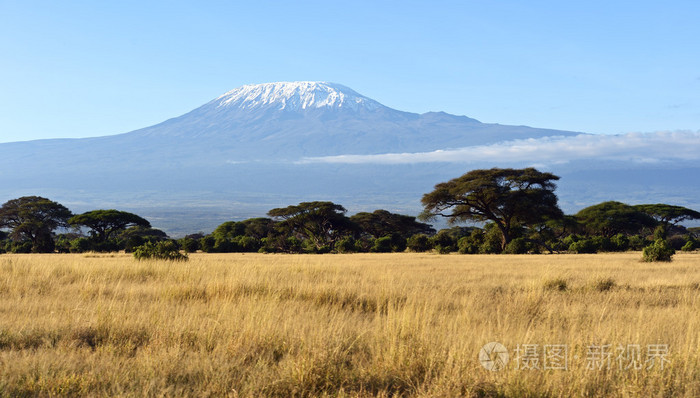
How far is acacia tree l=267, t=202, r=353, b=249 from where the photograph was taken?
49562mm

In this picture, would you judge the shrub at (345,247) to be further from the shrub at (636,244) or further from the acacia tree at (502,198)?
the shrub at (636,244)

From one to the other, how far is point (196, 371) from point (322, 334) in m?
1.36

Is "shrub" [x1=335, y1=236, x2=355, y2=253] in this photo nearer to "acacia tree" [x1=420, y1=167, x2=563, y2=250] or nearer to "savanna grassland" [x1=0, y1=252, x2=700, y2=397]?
"acacia tree" [x1=420, y1=167, x2=563, y2=250]

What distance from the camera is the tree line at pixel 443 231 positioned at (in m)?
38.2

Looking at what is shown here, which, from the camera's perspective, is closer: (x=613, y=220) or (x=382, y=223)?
(x=613, y=220)

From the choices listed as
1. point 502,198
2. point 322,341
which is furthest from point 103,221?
point 322,341

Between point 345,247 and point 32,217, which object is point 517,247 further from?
point 32,217

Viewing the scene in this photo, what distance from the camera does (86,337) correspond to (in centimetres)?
559

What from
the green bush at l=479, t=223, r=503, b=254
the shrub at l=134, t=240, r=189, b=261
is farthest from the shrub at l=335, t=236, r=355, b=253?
the shrub at l=134, t=240, r=189, b=261

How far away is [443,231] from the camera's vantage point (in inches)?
1875

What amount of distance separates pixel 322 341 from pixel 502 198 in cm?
3516

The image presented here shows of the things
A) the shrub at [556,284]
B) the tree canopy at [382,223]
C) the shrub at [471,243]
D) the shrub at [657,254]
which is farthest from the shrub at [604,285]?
the tree canopy at [382,223]

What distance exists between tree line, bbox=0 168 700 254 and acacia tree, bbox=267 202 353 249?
0.09 meters

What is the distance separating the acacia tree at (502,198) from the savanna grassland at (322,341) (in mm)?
29845
